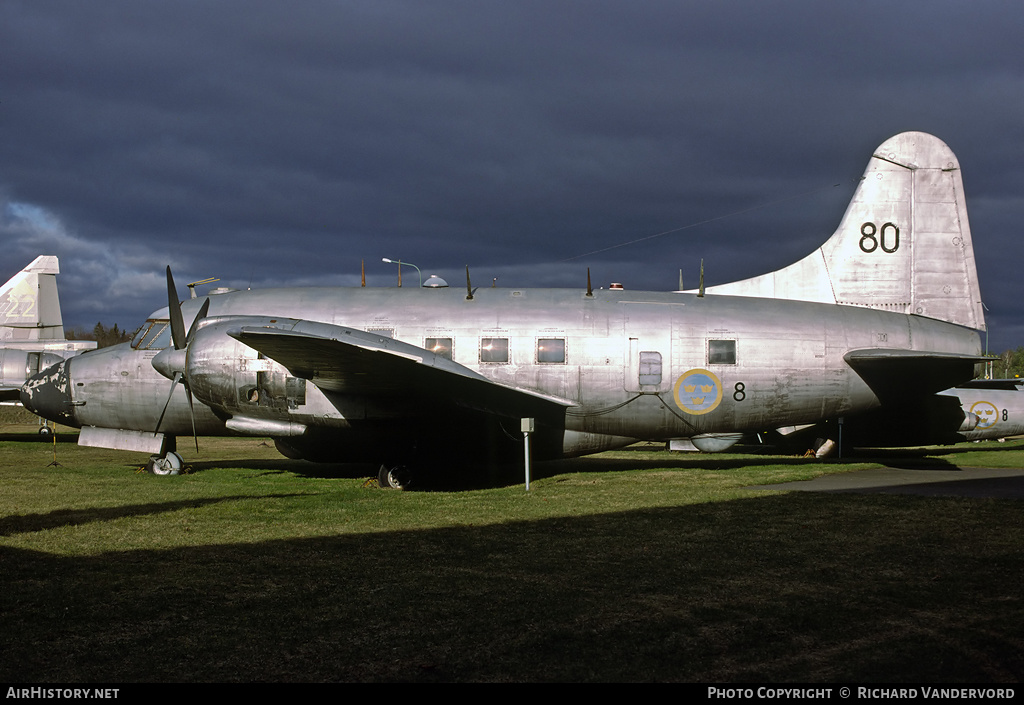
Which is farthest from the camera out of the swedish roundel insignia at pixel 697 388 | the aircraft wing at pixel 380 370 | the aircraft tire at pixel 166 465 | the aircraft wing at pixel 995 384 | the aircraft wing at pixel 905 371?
the aircraft wing at pixel 995 384

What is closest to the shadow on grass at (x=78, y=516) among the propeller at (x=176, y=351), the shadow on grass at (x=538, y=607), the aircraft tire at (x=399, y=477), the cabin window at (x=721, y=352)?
the shadow on grass at (x=538, y=607)

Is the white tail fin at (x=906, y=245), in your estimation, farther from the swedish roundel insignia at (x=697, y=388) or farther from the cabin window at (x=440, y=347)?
the cabin window at (x=440, y=347)

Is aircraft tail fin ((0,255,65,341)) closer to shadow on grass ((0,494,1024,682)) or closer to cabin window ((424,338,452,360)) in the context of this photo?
cabin window ((424,338,452,360))

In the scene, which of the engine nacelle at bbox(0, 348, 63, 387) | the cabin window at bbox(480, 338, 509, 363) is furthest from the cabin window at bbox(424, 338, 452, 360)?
the engine nacelle at bbox(0, 348, 63, 387)

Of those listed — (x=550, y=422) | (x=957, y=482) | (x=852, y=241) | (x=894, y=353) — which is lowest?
(x=957, y=482)

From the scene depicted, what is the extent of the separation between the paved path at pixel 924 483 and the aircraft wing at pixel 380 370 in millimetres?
5140

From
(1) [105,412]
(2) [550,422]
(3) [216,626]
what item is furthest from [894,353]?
(1) [105,412]

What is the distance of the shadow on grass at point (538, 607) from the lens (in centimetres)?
557

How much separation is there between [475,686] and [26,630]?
3814mm

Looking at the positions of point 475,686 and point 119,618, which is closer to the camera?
point 475,686

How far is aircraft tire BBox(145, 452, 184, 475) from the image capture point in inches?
694

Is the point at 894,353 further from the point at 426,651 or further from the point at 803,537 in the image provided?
the point at 426,651

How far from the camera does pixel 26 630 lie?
20.6 ft

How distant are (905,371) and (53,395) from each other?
19.1 metres
